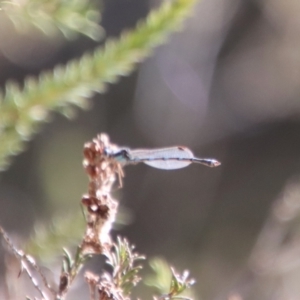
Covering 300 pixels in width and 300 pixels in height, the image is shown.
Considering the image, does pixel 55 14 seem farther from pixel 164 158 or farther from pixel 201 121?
pixel 201 121

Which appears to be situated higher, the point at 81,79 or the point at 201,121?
the point at 201,121

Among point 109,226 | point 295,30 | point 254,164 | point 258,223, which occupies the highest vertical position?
point 295,30

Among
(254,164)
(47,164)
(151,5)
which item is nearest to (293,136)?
(254,164)

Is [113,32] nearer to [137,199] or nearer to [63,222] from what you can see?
[137,199]

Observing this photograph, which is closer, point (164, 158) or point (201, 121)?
point (164, 158)

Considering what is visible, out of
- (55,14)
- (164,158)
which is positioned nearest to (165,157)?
(164,158)

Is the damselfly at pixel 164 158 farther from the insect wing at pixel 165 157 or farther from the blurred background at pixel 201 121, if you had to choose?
the blurred background at pixel 201 121

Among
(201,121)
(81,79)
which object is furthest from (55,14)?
(201,121)

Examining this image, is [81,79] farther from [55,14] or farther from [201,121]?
[201,121]

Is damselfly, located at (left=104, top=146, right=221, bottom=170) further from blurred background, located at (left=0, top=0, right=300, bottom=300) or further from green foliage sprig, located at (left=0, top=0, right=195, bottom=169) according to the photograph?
blurred background, located at (left=0, top=0, right=300, bottom=300)
